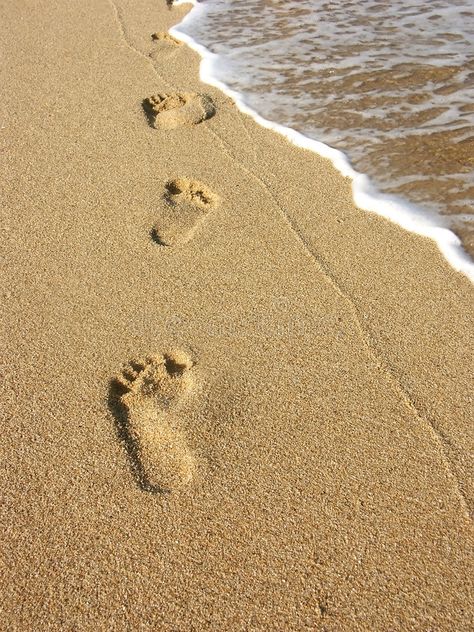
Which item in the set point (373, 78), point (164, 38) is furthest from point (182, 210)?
point (164, 38)

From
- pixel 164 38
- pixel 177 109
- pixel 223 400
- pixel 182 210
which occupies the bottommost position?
pixel 223 400

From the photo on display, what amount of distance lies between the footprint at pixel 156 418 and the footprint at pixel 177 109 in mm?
1879

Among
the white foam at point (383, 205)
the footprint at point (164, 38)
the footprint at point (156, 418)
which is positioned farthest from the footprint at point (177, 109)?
the footprint at point (156, 418)

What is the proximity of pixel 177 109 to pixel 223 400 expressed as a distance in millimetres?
2249

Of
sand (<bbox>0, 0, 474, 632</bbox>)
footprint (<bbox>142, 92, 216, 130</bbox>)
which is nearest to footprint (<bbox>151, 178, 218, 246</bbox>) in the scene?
sand (<bbox>0, 0, 474, 632</bbox>)

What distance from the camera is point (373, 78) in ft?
13.0

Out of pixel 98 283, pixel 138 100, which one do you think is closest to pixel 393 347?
pixel 98 283

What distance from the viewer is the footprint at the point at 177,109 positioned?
11.3 ft

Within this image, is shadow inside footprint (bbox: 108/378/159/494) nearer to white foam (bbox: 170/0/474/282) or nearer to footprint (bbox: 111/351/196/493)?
footprint (bbox: 111/351/196/493)

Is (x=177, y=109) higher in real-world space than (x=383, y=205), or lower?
higher

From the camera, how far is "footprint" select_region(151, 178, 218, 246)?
259 centimetres

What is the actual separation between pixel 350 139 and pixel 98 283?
1.80m

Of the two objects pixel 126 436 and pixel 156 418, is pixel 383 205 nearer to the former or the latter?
pixel 156 418

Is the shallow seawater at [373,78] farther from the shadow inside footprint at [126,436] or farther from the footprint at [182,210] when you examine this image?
the shadow inside footprint at [126,436]
